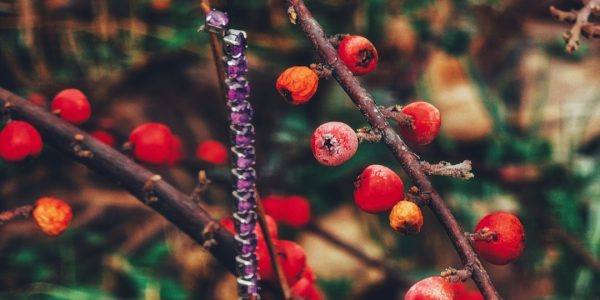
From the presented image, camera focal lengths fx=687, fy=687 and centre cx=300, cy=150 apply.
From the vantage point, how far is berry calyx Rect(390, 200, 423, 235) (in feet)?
1.43

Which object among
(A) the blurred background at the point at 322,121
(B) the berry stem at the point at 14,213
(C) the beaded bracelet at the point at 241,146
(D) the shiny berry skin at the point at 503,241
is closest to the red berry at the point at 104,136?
(A) the blurred background at the point at 322,121

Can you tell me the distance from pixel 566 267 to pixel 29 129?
78 cm

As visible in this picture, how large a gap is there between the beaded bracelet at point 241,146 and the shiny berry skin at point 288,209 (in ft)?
1.68

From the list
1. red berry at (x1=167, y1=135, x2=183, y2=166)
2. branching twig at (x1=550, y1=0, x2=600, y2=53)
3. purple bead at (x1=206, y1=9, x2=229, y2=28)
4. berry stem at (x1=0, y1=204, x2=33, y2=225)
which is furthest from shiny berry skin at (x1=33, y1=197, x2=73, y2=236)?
Result: branching twig at (x1=550, y1=0, x2=600, y2=53)

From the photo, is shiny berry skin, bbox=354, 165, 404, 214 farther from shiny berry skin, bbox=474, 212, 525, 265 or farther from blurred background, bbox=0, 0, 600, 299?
blurred background, bbox=0, 0, 600, 299

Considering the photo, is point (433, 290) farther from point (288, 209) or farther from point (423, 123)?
point (288, 209)

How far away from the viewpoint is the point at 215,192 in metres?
1.14

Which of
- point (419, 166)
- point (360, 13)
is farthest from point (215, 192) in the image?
point (419, 166)

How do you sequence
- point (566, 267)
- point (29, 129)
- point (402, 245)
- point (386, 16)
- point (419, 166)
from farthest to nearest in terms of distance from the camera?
1. point (386, 16)
2. point (402, 245)
3. point (566, 267)
4. point (29, 129)
5. point (419, 166)

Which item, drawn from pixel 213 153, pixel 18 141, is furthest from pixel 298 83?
pixel 213 153

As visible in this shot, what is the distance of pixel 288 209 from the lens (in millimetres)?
1035

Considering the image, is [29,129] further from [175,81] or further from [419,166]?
[175,81]

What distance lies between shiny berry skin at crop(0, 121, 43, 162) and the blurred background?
13.6 inches

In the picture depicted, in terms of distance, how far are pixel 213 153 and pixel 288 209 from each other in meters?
0.16
